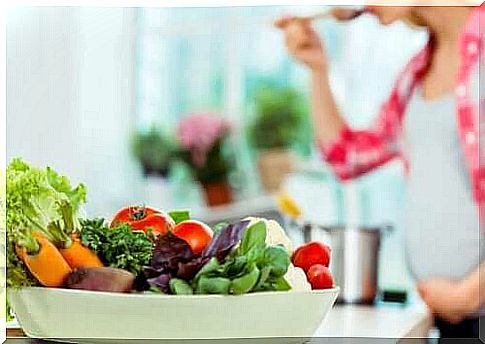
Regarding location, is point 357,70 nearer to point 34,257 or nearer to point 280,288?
point 280,288

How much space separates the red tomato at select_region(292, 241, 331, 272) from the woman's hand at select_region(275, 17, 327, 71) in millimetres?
293

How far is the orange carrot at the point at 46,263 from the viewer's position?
1539 millimetres

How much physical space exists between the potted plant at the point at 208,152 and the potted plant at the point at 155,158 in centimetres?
3

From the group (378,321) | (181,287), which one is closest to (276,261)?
(181,287)

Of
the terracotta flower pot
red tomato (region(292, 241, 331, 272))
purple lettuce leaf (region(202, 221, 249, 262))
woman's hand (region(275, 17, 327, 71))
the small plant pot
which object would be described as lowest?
red tomato (region(292, 241, 331, 272))

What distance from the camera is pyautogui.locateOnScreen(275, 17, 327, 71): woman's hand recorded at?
1765 mm

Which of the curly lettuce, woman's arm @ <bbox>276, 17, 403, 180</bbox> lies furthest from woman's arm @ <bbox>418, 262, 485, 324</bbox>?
the curly lettuce

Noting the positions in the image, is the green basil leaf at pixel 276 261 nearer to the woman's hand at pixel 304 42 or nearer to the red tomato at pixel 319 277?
the red tomato at pixel 319 277

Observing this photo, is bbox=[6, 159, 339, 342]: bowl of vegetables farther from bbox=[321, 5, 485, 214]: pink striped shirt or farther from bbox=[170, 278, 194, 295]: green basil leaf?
bbox=[321, 5, 485, 214]: pink striped shirt

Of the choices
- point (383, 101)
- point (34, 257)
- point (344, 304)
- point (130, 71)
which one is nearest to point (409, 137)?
point (383, 101)

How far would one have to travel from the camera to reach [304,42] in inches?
70.3

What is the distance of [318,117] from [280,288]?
34cm

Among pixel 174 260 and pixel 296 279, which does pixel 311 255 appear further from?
pixel 174 260

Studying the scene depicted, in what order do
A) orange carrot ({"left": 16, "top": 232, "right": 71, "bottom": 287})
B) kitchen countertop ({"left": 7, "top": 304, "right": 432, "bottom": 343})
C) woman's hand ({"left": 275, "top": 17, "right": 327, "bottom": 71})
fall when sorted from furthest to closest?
1. woman's hand ({"left": 275, "top": 17, "right": 327, "bottom": 71})
2. kitchen countertop ({"left": 7, "top": 304, "right": 432, "bottom": 343})
3. orange carrot ({"left": 16, "top": 232, "right": 71, "bottom": 287})
